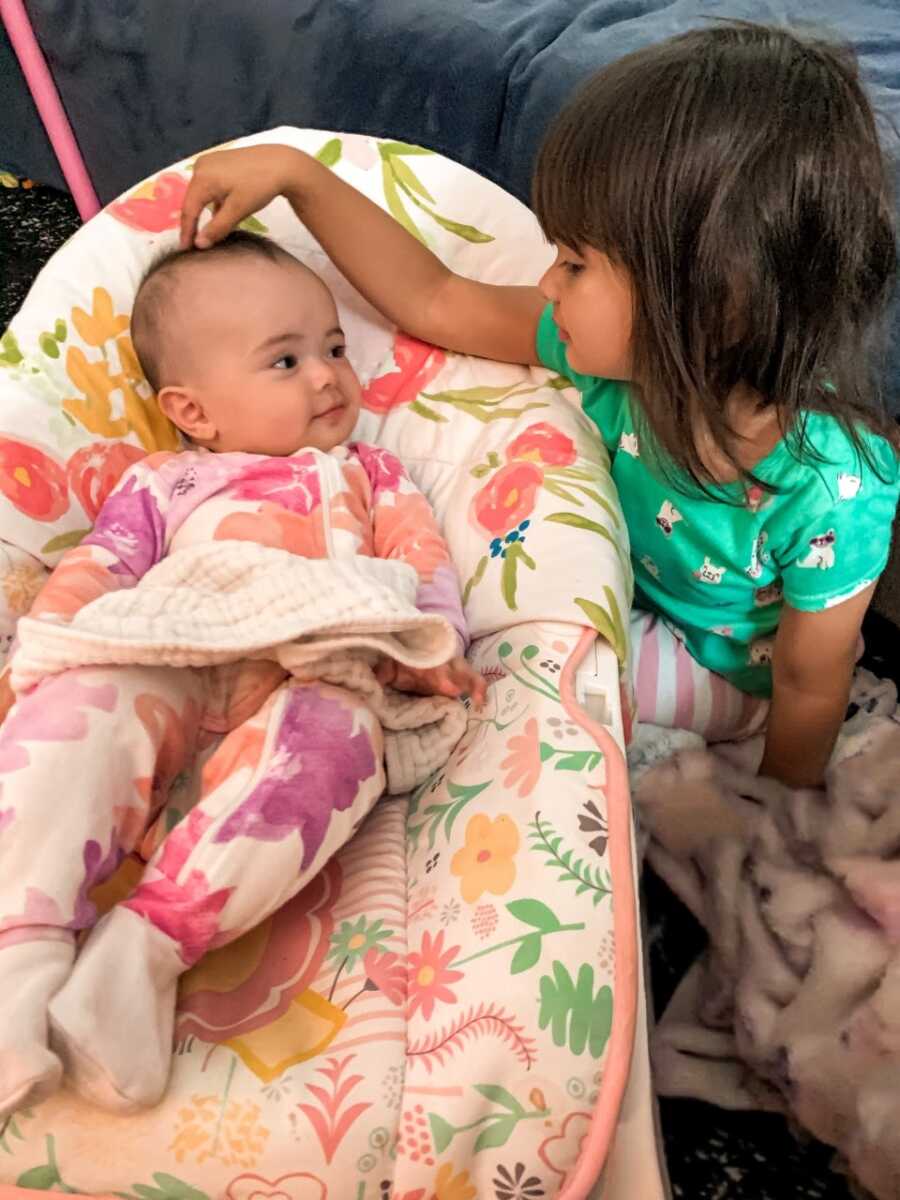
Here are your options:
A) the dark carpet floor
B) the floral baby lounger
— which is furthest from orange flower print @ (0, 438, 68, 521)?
the dark carpet floor

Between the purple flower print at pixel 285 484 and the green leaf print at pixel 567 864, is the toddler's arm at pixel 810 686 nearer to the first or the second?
the green leaf print at pixel 567 864

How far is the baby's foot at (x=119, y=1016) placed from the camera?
637mm

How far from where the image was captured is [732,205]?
759mm

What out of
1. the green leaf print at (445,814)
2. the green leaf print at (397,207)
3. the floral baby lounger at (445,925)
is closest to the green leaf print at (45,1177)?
the floral baby lounger at (445,925)

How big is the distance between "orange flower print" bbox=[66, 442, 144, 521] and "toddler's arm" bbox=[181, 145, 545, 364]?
0.75ft

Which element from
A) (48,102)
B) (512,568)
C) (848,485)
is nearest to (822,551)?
(848,485)

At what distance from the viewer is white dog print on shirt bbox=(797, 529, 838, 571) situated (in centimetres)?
92

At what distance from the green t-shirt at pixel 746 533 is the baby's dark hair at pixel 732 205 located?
81mm

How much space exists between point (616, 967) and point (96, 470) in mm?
698

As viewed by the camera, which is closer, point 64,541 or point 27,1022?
point 27,1022

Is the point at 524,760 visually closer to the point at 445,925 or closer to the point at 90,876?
the point at 445,925

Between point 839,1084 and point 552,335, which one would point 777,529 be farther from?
point 839,1084

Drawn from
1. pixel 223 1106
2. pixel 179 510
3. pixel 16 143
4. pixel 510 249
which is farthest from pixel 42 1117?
pixel 16 143

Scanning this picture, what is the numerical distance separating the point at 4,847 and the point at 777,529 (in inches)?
26.7
